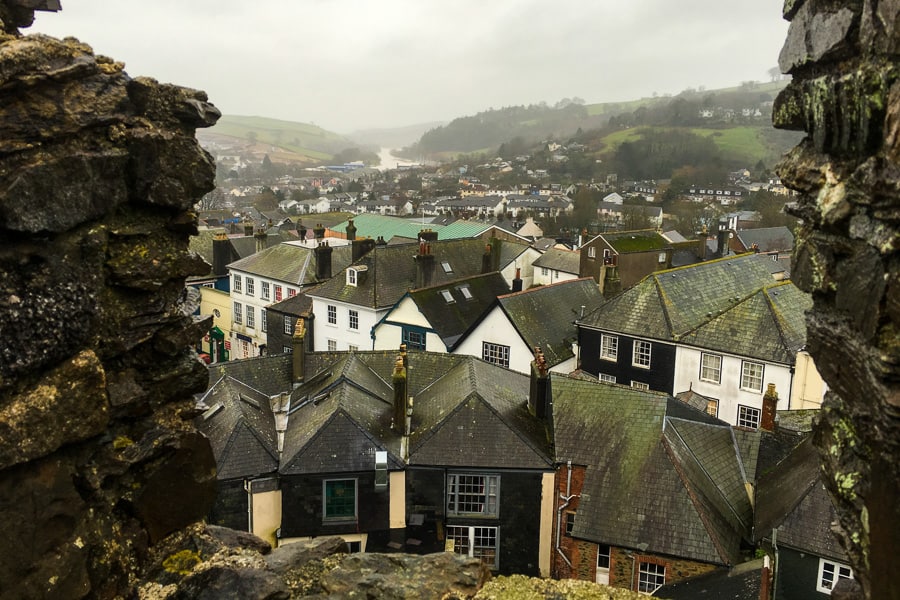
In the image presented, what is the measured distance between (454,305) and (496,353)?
500cm

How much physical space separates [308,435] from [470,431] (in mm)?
4488

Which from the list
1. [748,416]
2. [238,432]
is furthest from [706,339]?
[238,432]

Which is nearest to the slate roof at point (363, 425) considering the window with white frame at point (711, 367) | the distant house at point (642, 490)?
the distant house at point (642, 490)

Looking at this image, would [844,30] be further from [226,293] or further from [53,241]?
[226,293]

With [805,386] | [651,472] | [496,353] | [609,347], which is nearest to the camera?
[651,472]

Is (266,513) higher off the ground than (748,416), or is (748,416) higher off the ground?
(266,513)

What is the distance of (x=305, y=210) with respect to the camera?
461ft

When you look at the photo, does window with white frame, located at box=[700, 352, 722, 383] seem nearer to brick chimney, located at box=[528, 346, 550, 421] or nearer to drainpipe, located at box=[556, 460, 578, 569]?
brick chimney, located at box=[528, 346, 550, 421]

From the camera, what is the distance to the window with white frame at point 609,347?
100ft

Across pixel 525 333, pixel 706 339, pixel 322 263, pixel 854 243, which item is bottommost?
pixel 525 333

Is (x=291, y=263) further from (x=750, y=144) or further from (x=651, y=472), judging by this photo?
(x=750, y=144)

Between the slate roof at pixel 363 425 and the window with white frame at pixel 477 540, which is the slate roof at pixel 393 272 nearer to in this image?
the slate roof at pixel 363 425

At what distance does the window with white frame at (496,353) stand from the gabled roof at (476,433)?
924 centimetres

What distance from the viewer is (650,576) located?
1769 centimetres
